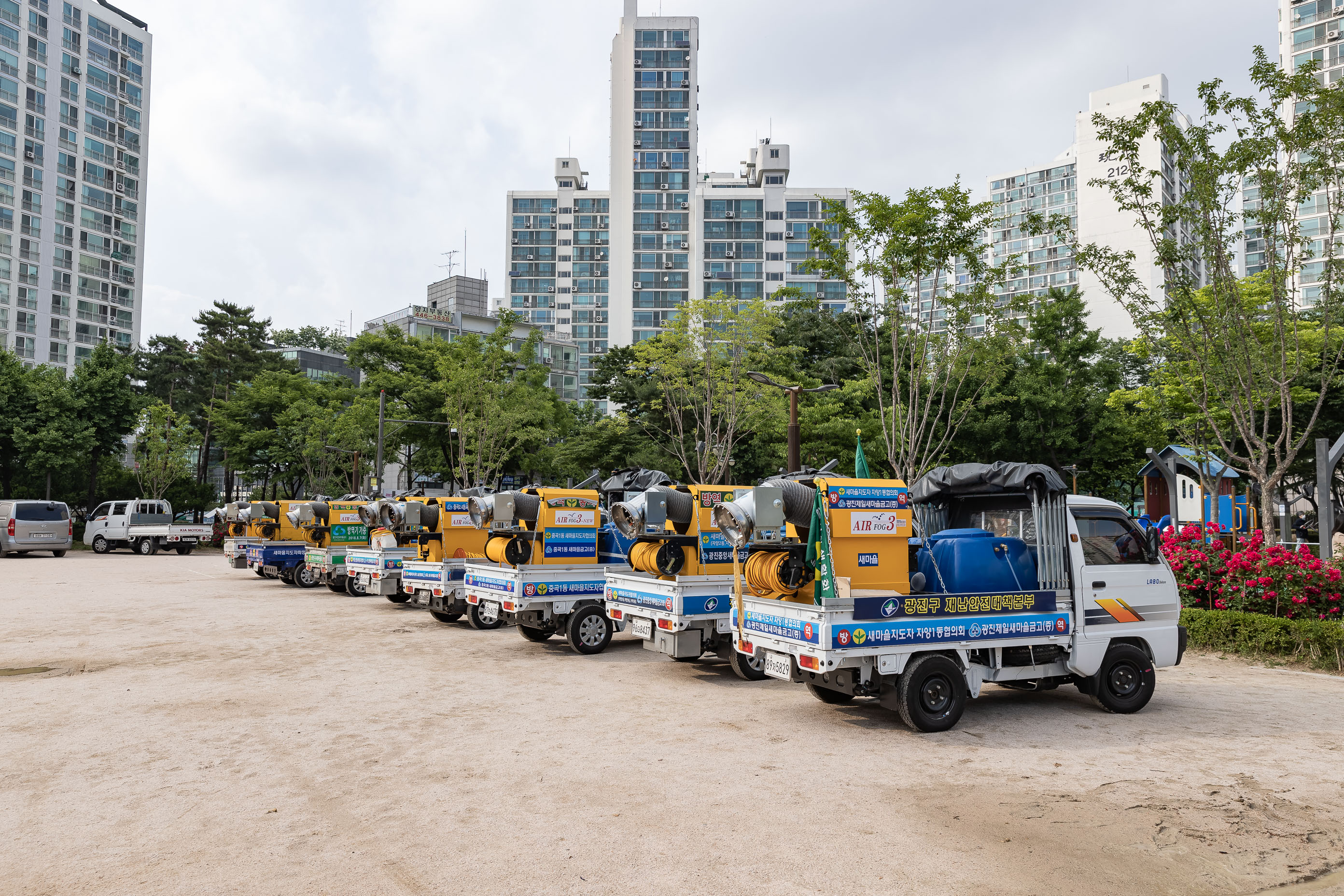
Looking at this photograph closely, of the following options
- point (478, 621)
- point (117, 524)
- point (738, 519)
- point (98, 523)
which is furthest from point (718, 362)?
point (98, 523)

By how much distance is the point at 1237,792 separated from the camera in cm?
594

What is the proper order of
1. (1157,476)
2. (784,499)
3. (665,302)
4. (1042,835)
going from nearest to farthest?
(1042,835)
(784,499)
(1157,476)
(665,302)

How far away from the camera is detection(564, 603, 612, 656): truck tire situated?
1211 centimetres

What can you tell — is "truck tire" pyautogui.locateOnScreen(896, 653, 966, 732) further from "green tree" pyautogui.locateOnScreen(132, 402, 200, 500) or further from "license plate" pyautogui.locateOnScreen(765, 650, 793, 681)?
"green tree" pyautogui.locateOnScreen(132, 402, 200, 500)

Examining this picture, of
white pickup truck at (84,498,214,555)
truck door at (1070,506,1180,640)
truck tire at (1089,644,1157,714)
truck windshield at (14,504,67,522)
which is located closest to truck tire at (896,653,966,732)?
truck door at (1070,506,1180,640)

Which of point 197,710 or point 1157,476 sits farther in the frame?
point 1157,476

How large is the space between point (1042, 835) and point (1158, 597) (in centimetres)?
435

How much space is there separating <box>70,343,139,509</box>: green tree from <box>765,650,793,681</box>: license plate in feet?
130

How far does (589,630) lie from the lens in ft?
40.1

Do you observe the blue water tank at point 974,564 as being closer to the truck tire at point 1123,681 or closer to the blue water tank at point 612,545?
the truck tire at point 1123,681

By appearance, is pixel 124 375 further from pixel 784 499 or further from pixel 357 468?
pixel 784 499

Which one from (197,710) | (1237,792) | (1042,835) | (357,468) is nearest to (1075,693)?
(1237,792)

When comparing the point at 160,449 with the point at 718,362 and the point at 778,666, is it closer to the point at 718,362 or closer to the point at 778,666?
the point at 718,362

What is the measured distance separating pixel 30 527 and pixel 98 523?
19.0 ft
